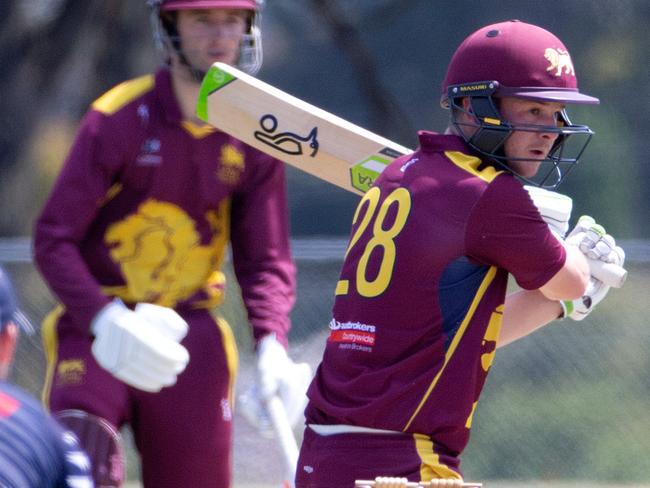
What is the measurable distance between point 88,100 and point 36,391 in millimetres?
2615

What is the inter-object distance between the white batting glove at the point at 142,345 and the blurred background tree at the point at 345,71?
423 cm

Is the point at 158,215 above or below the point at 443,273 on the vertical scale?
below

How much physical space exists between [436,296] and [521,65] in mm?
498

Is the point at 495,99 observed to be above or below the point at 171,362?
above

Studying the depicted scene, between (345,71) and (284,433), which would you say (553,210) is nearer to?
(284,433)

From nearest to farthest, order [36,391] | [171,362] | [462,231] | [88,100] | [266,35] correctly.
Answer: [462,231] < [171,362] < [36,391] < [88,100] < [266,35]

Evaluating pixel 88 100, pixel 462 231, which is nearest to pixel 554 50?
pixel 462 231

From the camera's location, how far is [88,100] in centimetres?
836

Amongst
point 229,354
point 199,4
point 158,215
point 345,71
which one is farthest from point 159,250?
point 345,71

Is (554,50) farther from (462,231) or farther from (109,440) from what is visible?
(109,440)

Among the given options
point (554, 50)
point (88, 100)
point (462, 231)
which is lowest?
point (88, 100)

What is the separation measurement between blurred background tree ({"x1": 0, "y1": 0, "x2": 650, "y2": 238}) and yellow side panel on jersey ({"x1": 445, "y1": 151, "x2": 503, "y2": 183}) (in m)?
5.16

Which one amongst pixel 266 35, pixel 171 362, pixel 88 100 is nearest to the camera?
pixel 171 362

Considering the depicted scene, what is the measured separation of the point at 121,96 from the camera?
413cm
